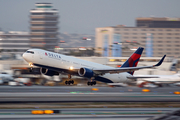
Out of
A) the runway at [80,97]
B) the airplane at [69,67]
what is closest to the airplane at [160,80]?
the runway at [80,97]

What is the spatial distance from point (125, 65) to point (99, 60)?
35.4m

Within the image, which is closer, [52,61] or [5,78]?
[52,61]

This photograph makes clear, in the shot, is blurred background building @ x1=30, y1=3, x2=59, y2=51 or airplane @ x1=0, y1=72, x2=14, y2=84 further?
blurred background building @ x1=30, y1=3, x2=59, y2=51

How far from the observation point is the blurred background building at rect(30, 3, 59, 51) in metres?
192

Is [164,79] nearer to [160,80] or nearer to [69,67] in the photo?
[160,80]

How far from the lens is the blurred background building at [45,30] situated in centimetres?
19188

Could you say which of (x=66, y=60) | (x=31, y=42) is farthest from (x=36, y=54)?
(x=31, y=42)

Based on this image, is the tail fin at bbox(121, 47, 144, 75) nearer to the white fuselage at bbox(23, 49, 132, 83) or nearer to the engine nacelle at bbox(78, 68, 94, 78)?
the white fuselage at bbox(23, 49, 132, 83)

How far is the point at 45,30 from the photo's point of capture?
192125mm

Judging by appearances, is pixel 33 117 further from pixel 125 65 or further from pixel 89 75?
pixel 125 65

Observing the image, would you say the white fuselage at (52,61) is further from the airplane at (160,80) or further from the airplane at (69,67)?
the airplane at (160,80)

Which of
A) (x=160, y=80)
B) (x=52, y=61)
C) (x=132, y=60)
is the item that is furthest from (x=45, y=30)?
(x=52, y=61)

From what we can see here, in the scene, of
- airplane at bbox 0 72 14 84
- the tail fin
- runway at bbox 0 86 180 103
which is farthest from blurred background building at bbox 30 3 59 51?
the tail fin

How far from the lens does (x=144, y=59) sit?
375 feet
